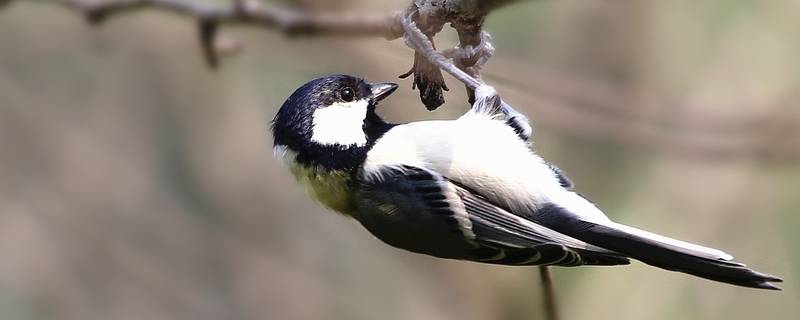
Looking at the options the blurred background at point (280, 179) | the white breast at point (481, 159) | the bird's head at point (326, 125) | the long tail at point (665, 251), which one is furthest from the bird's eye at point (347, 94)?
the blurred background at point (280, 179)

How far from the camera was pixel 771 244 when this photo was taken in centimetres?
500

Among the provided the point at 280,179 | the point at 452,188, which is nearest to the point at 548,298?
the point at 452,188

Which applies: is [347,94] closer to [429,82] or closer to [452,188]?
[429,82]

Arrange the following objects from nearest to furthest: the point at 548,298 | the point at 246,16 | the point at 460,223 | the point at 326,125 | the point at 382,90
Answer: the point at 548,298 → the point at 460,223 → the point at 326,125 → the point at 382,90 → the point at 246,16

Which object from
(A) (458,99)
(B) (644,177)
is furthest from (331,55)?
(B) (644,177)

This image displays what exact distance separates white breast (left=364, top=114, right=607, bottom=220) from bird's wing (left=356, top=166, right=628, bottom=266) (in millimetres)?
39

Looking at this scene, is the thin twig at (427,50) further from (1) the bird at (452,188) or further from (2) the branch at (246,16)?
(2) the branch at (246,16)

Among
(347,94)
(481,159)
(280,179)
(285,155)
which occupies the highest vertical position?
(280,179)

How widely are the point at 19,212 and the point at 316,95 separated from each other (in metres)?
3.03

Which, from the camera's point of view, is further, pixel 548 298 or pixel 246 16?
pixel 246 16

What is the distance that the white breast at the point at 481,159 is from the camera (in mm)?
2832

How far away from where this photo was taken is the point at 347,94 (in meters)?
3.06

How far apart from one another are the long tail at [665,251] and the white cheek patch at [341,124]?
593mm

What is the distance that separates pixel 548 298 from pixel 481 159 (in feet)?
1.66
